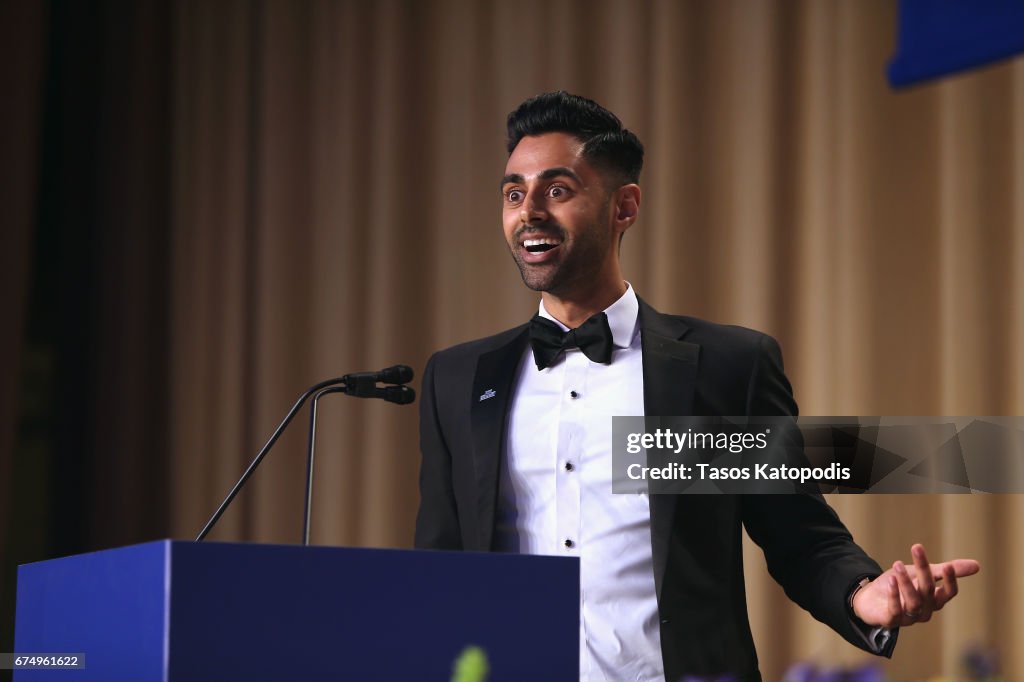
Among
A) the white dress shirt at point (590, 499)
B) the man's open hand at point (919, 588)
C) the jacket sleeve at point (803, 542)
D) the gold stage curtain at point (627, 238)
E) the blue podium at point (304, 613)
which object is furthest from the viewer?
→ the gold stage curtain at point (627, 238)

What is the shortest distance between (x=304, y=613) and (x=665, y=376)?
1028 mm

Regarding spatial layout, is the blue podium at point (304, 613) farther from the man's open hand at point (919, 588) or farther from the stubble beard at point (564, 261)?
the stubble beard at point (564, 261)

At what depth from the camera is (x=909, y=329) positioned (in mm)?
3594

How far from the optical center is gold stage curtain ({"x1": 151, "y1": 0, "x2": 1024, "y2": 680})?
3.53m

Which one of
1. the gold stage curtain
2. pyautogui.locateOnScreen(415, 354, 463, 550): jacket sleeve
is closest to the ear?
pyautogui.locateOnScreen(415, 354, 463, 550): jacket sleeve

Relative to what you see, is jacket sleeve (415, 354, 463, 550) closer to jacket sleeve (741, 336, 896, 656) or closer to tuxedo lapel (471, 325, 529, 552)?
tuxedo lapel (471, 325, 529, 552)

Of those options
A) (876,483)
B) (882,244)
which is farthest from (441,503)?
(882,244)

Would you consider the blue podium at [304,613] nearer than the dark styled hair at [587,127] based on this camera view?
Yes

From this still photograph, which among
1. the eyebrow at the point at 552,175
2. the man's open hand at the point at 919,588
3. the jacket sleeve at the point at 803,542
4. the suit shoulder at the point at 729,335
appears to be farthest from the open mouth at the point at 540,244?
the man's open hand at the point at 919,588

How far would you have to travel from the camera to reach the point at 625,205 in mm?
2377

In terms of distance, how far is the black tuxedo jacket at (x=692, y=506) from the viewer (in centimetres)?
196

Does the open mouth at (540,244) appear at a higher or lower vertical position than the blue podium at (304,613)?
higher

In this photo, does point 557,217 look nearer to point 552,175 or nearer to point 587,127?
point 552,175

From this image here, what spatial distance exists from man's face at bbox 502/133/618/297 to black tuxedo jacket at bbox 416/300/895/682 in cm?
13
